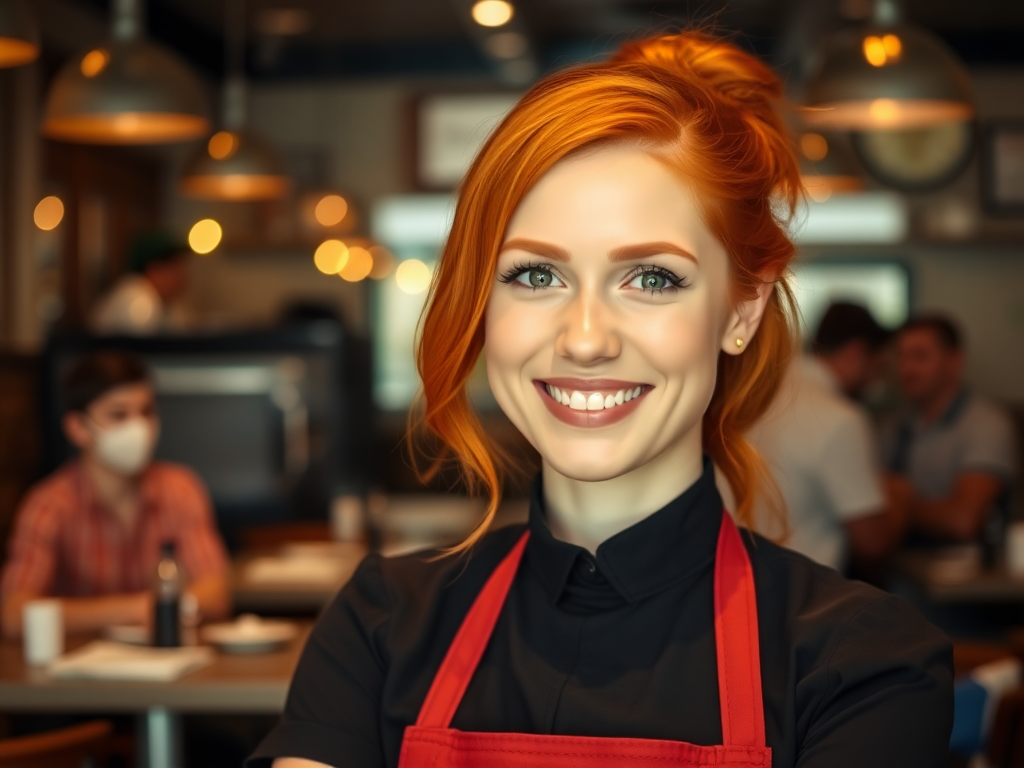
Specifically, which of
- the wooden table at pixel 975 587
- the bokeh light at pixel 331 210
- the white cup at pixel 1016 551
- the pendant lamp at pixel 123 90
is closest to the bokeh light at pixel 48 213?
the bokeh light at pixel 331 210

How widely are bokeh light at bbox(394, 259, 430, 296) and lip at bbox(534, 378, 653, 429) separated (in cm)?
719

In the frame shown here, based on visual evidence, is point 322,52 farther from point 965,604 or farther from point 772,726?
point 772,726

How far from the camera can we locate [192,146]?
26.9 ft

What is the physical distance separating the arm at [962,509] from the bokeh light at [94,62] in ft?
9.98

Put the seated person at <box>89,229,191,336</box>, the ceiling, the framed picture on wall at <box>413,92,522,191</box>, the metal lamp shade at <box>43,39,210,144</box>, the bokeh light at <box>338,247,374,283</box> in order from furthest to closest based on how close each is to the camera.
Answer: the framed picture on wall at <box>413,92,522,191</box>, the bokeh light at <box>338,247,374,283</box>, the ceiling, the seated person at <box>89,229,191,336</box>, the metal lamp shade at <box>43,39,210,144</box>

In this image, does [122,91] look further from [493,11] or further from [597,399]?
[597,399]

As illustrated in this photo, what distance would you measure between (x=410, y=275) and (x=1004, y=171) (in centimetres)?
363

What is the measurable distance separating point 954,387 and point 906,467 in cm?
36

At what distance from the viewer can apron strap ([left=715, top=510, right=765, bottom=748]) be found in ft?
3.72

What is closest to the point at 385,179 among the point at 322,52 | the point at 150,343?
the point at 322,52

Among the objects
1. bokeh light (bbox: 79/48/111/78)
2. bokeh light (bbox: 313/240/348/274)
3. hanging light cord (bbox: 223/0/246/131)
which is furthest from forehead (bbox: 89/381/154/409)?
bokeh light (bbox: 313/240/348/274)

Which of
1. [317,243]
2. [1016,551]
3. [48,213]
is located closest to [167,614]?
[1016,551]

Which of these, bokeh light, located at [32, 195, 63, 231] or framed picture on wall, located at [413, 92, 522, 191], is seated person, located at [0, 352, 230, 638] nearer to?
bokeh light, located at [32, 195, 63, 231]

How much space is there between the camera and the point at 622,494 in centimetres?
128
